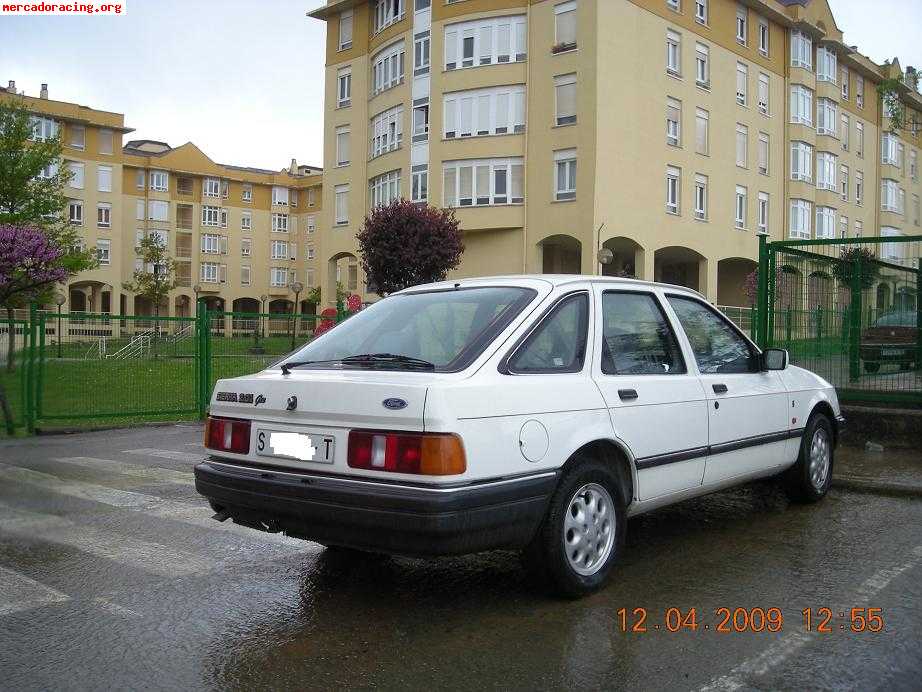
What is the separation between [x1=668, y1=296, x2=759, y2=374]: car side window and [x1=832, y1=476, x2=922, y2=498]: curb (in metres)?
2.05

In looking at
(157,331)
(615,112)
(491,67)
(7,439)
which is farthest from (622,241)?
(7,439)

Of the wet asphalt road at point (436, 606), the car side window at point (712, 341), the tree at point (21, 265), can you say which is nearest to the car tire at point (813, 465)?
the wet asphalt road at point (436, 606)

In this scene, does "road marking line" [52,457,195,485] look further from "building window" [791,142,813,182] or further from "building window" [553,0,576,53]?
"building window" [791,142,813,182]

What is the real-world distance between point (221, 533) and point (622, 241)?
27161mm

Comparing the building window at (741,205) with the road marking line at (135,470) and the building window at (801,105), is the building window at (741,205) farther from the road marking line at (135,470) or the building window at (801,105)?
the road marking line at (135,470)

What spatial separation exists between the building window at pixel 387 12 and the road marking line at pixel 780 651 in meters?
33.5

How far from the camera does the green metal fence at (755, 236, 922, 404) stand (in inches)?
386

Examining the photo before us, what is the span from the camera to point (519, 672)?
3.64 meters

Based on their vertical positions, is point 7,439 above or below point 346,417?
below

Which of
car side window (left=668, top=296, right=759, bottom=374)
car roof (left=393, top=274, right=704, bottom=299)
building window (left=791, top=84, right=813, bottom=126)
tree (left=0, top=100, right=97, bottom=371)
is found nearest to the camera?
car roof (left=393, top=274, right=704, bottom=299)

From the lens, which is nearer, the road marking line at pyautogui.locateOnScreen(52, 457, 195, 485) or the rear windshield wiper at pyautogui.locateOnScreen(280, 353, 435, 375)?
the rear windshield wiper at pyautogui.locateOnScreen(280, 353, 435, 375)

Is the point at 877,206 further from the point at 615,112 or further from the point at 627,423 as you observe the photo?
the point at 627,423

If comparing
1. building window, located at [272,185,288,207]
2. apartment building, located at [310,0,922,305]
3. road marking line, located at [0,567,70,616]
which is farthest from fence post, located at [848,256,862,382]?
building window, located at [272,185,288,207]

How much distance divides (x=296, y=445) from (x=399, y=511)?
736mm
